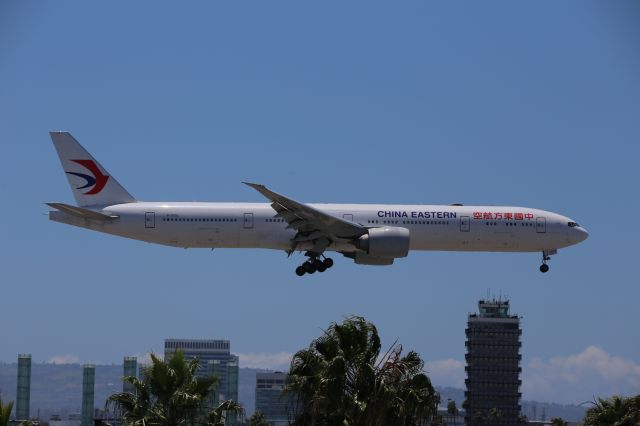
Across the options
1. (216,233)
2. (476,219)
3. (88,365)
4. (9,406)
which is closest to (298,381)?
(9,406)

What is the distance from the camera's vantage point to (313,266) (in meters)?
56.2

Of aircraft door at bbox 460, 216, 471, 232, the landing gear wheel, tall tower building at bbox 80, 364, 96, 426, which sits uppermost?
aircraft door at bbox 460, 216, 471, 232

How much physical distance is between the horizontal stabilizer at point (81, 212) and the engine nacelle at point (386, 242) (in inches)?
496

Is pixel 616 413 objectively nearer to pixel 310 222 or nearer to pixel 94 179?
pixel 310 222

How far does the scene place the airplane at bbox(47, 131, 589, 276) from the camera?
5394cm

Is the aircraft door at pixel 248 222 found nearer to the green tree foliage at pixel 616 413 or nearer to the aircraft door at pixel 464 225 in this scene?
the aircraft door at pixel 464 225

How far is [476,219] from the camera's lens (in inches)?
2221

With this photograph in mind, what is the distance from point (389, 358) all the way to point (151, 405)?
7204 millimetres

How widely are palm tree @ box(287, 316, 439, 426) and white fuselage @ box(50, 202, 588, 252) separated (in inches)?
879

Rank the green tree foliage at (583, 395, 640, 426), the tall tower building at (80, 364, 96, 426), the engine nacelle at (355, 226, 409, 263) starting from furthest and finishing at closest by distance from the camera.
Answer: the tall tower building at (80, 364, 96, 426), the engine nacelle at (355, 226, 409, 263), the green tree foliage at (583, 395, 640, 426)

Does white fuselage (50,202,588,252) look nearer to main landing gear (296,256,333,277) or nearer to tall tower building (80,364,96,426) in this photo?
main landing gear (296,256,333,277)

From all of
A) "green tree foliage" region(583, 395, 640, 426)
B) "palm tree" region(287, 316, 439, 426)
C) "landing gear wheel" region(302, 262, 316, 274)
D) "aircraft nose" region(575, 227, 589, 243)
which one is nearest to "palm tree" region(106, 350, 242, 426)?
"palm tree" region(287, 316, 439, 426)

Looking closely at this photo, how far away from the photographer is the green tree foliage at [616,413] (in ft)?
145

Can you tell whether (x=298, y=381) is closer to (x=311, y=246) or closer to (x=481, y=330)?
(x=311, y=246)
